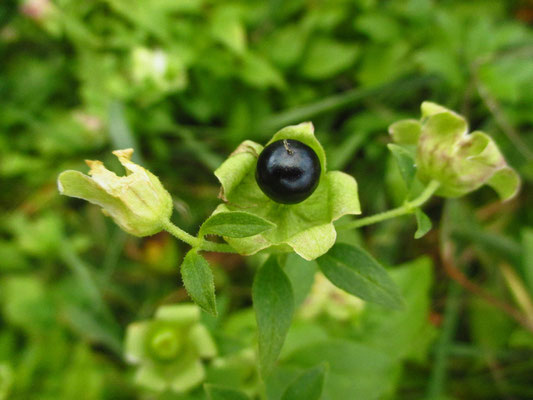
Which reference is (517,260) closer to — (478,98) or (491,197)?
(491,197)

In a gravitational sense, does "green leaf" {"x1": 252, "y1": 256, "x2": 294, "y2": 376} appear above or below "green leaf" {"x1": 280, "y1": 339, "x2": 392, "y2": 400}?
above

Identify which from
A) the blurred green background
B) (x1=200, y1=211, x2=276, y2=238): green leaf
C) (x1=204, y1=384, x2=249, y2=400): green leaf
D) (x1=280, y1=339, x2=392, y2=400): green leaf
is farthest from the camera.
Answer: the blurred green background

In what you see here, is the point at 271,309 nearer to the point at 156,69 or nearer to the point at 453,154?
the point at 453,154

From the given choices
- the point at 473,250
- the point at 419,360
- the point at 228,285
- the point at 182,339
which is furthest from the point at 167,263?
the point at 473,250

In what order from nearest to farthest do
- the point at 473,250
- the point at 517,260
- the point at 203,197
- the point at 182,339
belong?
the point at 182,339
the point at 517,260
the point at 473,250
the point at 203,197

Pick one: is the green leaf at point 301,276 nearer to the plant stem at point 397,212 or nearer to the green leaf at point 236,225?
the plant stem at point 397,212

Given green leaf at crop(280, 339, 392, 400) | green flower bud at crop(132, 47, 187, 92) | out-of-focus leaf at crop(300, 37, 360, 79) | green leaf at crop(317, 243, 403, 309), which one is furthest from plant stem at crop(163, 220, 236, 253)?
out-of-focus leaf at crop(300, 37, 360, 79)

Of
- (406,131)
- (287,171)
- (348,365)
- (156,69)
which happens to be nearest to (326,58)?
(156,69)

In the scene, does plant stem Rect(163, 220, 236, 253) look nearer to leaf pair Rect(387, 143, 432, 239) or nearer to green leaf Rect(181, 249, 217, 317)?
green leaf Rect(181, 249, 217, 317)
